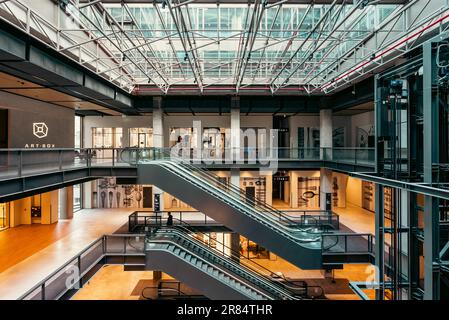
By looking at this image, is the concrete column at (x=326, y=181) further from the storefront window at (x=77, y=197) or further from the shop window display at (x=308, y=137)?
the storefront window at (x=77, y=197)

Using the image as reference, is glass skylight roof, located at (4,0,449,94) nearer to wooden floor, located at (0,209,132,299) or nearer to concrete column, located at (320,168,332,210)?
concrete column, located at (320,168,332,210)

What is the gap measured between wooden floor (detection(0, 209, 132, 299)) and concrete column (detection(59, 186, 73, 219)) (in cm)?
72

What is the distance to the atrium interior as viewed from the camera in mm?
6816

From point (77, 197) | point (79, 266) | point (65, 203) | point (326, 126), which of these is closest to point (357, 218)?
point (326, 126)

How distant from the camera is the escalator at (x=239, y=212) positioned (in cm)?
1335

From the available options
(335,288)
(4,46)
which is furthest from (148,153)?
(335,288)

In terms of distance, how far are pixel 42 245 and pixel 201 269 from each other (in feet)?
32.0

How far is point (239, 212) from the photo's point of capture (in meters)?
13.6

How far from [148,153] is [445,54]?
526 inches

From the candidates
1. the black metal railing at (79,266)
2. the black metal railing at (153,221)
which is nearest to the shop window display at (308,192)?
the black metal railing at (153,221)
